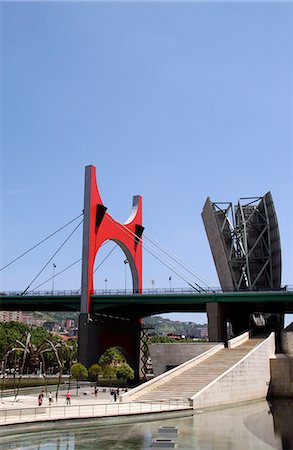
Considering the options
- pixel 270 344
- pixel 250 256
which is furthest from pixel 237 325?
pixel 270 344

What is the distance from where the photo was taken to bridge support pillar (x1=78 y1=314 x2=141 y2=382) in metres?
49.6

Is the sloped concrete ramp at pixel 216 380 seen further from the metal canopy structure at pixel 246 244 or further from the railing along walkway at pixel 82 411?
the metal canopy structure at pixel 246 244

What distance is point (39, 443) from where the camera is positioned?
18672mm

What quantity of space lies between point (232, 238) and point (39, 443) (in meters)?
45.6

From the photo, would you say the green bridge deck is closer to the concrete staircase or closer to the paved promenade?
the concrete staircase

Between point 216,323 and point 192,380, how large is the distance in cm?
1675

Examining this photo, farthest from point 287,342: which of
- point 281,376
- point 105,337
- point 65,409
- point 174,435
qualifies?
point 174,435

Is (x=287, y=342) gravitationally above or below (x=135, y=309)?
below

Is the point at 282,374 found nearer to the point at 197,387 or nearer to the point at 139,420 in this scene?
the point at 197,387

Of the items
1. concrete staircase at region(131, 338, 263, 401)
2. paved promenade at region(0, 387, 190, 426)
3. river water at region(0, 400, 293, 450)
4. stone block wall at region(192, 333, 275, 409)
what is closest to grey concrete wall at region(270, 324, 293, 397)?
stone block wall at region(192, 333, 275, 409)

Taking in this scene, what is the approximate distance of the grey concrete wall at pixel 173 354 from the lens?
40.7 meters

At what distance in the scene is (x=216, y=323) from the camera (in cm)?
4872

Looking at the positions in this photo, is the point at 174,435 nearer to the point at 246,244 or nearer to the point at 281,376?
the point at 281,376

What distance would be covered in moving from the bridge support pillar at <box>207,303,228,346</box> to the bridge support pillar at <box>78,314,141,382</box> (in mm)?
11596
